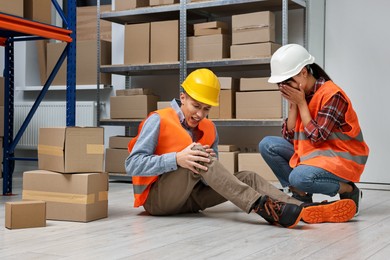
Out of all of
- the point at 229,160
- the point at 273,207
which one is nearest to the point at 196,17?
the point at 229,160

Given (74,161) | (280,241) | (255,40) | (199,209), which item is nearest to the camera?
(280,241)

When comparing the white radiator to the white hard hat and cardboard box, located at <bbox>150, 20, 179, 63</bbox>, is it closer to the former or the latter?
cardboard box, located at <bbox>150, 20, 179, 63</bbox>

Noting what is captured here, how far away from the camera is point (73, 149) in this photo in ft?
9.77

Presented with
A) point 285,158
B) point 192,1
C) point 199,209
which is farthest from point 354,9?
point 199,209

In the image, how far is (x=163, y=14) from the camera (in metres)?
5.18

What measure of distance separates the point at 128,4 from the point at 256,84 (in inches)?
55.5

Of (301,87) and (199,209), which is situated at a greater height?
(301,87)

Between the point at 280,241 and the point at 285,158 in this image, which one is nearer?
the point at 280,241

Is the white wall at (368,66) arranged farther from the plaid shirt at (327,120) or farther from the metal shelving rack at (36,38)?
the metal shelving rack at (36,38)

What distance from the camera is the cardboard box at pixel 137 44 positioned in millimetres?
5039

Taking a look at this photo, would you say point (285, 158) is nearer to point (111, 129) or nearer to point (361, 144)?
point (361, 144)

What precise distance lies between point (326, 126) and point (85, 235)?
1275mm

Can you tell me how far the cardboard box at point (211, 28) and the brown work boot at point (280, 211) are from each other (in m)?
2.22

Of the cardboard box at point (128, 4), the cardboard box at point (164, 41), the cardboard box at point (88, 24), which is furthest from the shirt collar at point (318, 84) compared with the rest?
the cardboard box at point (88, 24)
